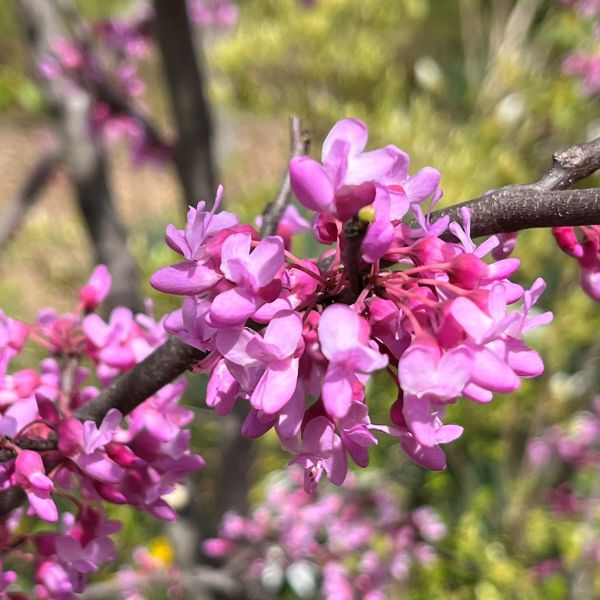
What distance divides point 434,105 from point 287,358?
3604 millimetres

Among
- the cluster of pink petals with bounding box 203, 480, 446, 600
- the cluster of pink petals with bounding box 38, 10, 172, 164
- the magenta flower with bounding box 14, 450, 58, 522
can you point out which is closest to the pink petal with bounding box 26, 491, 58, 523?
the magenta flower with bounding box 14, 450, 58, 522

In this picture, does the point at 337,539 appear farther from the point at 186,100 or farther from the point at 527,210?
the point at 527,210

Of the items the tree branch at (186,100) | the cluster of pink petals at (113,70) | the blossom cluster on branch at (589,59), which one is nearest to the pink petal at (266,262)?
the tree branch at (186,100)

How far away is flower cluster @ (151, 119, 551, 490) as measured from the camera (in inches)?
14.7

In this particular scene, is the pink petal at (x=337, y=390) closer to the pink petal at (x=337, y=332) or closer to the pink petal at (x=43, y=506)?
the pink petal at (x=337, y=332)

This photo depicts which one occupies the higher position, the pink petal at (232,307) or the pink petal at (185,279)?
the pink petal at (185,279)

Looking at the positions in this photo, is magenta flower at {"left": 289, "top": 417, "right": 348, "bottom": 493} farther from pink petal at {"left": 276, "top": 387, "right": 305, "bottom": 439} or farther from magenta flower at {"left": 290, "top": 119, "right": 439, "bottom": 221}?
magenta flower at {"left": 290, "top": 119, "right": 439, "bottom": 221}

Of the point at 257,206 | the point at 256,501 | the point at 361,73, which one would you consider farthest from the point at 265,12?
the point at 256,501

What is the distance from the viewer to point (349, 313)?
38 centimetres

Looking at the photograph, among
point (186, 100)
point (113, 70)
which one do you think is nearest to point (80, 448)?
point (186, 100)

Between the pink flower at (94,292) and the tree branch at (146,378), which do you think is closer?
the tree branch at (146,378)

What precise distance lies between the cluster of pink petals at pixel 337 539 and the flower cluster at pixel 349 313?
1.14m

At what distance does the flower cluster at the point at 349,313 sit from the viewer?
372mm

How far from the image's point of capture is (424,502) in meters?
2.41
